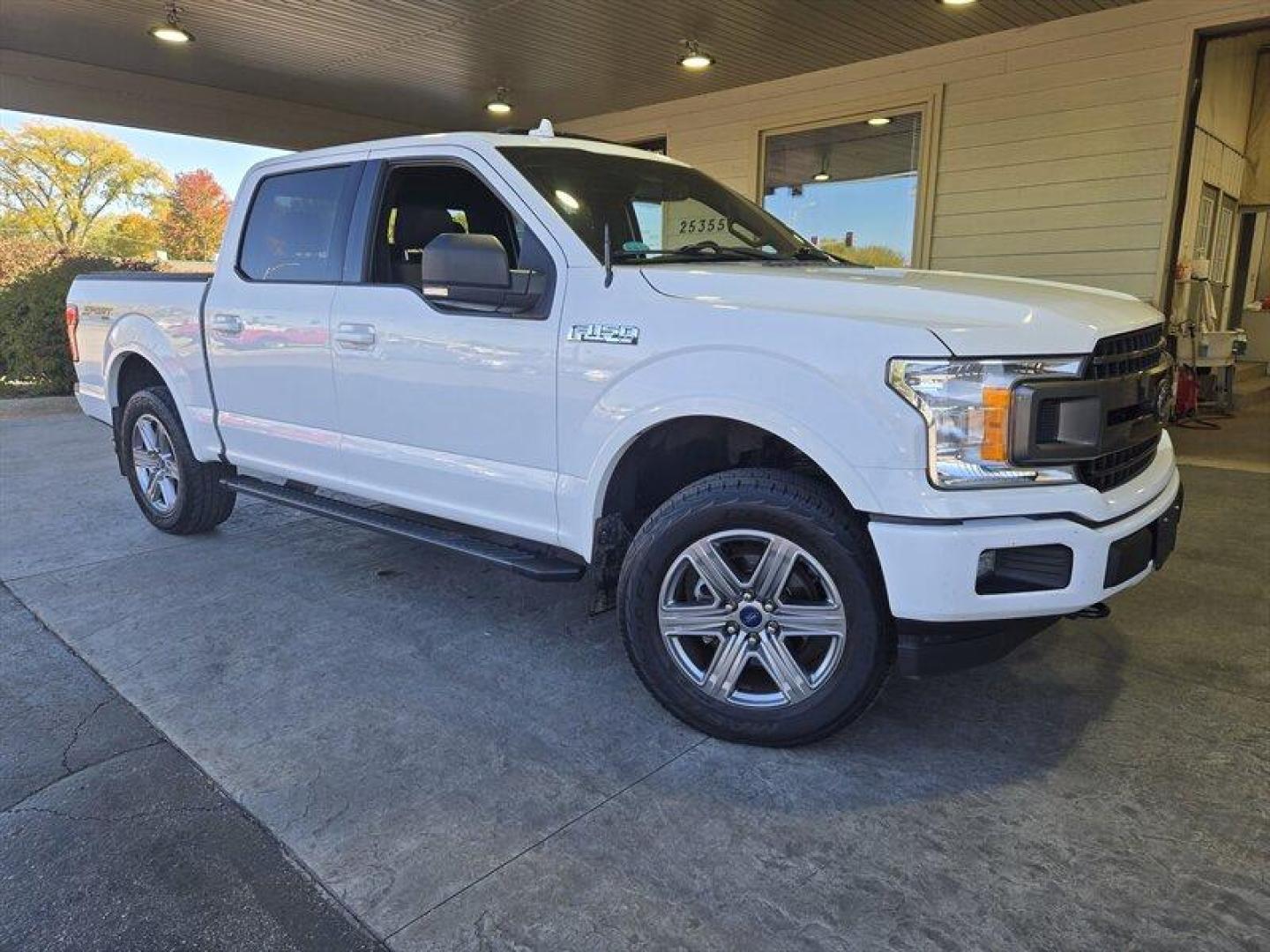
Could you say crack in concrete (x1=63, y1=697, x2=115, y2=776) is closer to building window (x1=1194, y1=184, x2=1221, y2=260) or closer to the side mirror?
the side mirror

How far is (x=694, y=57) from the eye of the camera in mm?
8523

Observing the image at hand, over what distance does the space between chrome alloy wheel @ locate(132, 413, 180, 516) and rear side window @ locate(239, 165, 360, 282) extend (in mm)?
1328

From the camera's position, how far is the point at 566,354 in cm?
299

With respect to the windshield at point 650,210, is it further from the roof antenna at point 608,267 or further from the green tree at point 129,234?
the green tree at point 129,234

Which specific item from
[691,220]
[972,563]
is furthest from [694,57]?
[972,563]

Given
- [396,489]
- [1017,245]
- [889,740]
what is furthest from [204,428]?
[1017,245]

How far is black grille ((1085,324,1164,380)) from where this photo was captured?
246cm

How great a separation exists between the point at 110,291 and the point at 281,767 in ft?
12.5

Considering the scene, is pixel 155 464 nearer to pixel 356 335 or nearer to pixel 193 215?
pixel 356 335

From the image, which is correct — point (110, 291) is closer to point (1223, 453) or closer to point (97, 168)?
point (1223, 453)

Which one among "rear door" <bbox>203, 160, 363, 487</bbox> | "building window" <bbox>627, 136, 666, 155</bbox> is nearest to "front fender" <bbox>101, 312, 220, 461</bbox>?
"rear door" <bbox>203, 160, 363, 487</bbox>

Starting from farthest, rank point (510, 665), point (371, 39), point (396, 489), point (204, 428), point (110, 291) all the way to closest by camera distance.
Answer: point (371, 39), point (110, 291), point (204, 428), point (396, 489), point (510, 665)

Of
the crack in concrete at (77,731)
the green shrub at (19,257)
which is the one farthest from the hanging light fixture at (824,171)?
the green shrub at (19,257)

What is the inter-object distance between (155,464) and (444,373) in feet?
9.24
